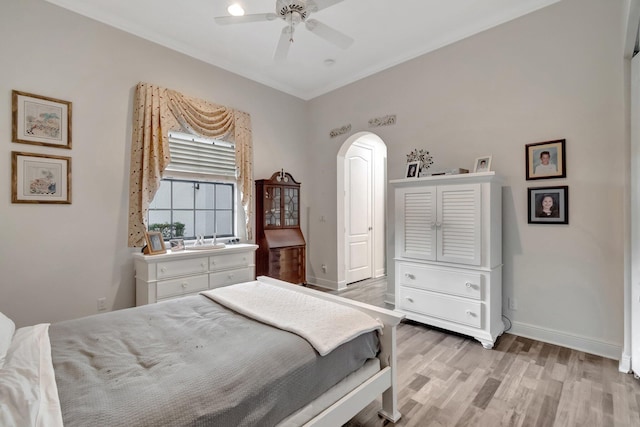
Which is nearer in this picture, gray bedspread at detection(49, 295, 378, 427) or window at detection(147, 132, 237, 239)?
gray bedspread at detection(49, 295, 378, 427)

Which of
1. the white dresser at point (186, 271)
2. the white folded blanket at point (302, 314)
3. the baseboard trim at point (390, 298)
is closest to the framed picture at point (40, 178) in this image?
the white dresser at point (186, 271)

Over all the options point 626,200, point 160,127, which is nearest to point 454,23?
point 626,200

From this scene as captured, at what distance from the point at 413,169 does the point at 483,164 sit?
0.69 m

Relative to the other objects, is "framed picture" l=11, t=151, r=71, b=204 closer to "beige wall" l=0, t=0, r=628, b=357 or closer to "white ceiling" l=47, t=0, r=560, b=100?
"beige wall" l=0, t=0, r=628, b=357

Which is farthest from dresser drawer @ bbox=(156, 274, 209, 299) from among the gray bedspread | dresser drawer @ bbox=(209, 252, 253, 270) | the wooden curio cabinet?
the gray bedspread

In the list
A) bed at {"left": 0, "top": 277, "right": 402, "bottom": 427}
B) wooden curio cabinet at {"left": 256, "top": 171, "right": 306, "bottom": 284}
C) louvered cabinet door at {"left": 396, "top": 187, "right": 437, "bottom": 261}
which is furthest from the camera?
wooden curio cabinet at {"left": 256, "top": 171, "right": 306, "bottom": 284}

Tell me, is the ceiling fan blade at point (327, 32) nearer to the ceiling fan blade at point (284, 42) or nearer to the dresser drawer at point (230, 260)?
the ceiling fan blade at point (284, 42)

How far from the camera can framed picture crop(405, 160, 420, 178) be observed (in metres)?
3.25

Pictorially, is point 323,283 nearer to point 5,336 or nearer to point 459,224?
point 459,224

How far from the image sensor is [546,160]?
105 inches

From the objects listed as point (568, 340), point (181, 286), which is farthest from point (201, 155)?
point (568, 340)

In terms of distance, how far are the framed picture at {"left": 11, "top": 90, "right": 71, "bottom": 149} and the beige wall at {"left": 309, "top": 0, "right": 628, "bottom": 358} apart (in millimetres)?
3620

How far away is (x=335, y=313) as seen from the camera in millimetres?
1662

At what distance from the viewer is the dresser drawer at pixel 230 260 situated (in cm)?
327
